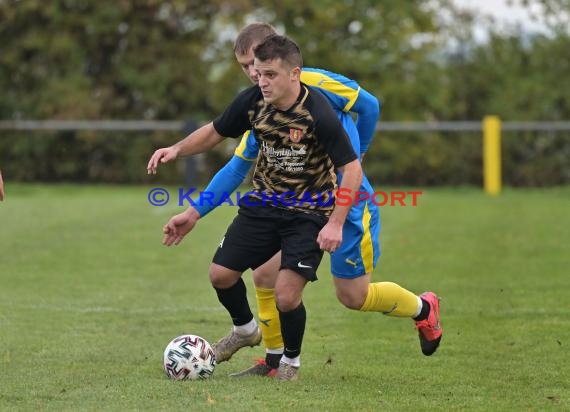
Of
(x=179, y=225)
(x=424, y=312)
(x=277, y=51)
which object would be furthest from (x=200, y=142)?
(x=424, y=312)

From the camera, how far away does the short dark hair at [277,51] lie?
217 inches

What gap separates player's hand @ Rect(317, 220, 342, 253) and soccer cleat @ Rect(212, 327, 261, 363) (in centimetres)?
96

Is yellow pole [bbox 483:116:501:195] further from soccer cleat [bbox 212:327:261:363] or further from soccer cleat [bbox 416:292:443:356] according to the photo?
soccer cleat [bbox 212:327:261:363]

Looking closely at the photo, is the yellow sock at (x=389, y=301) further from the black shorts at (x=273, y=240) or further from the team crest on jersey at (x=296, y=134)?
the team crest on jersey at (x=296, y=134)

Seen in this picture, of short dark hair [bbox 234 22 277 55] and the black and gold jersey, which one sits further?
short dark hair [bbox 234 22 277 55]

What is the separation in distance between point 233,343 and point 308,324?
1.52 m

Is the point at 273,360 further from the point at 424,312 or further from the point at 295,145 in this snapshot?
the point at 295,145

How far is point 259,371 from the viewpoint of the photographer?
615 centimetres

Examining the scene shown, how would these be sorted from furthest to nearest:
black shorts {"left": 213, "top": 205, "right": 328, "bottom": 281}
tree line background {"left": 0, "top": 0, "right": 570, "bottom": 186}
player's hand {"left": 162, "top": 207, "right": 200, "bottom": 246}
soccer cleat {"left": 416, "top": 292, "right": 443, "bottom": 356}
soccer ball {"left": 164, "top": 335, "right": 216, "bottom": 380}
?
1. tree line background {"left": 0, "top": 0, "right": 570, "bottom": 186}
2. soccer cleat {"left": 416, "top": 292, "right": 443, "bottom": 356}
3. player's hand {"left": 162, "top": 207, "right": 200, "bottom": 246}
4. soccer ball {"left": 164, "top": 335, "right": 216, "bottom": 380}
5. black shorts {"left": 213, "top": 205, "right": 328, "bottom": 281}

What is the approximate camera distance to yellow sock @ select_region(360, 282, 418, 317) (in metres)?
6.23

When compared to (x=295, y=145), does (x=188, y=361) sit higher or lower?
lower

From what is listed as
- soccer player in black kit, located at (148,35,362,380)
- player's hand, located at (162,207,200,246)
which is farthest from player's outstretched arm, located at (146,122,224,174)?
player's hand, located at (162,207,200,246)

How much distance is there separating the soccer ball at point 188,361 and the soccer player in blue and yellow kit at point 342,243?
22cm

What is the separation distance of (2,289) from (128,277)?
120cm
